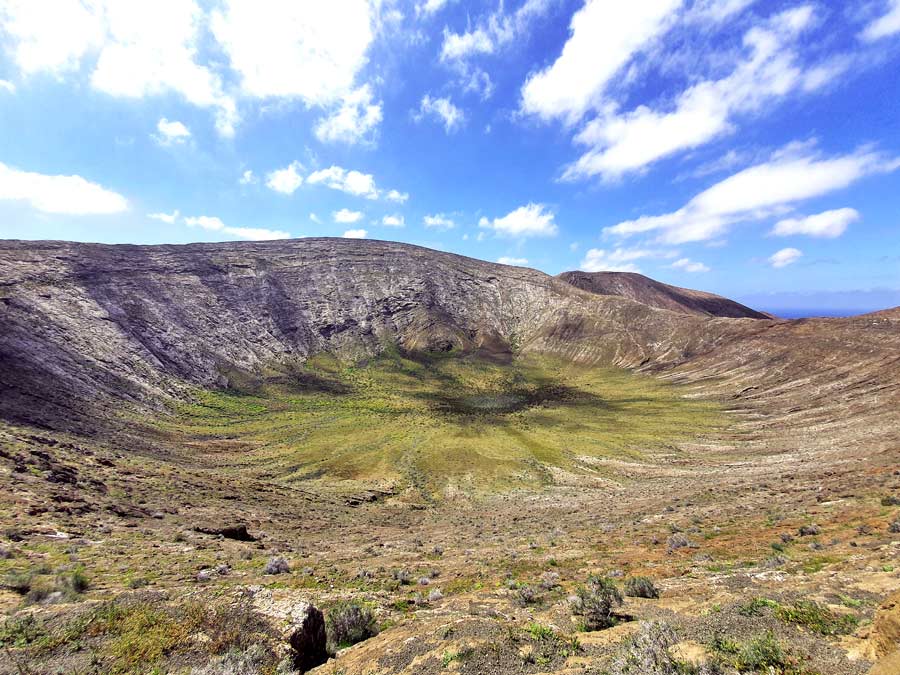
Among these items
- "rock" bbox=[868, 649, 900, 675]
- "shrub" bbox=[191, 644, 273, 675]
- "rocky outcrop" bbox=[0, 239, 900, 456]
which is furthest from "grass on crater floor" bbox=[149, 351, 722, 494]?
"rock" bbox=[868, 649, 900, 675]

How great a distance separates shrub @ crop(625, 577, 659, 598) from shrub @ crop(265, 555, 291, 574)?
1305 centimetres

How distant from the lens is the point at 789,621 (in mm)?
7859

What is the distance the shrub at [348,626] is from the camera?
9.78 metres

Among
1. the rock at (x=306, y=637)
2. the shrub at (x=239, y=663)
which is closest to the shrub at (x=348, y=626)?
the rock at (x=306, y=637)

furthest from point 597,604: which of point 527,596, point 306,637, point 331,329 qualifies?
point 331,329

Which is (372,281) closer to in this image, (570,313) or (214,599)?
(570,313)

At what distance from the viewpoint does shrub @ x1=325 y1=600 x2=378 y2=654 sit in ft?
32.1

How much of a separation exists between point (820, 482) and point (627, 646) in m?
29.2

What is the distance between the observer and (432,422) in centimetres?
6481

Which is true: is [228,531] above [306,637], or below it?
below

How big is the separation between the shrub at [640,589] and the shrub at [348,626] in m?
7.58

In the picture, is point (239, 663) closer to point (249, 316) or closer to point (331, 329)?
point (249, 316)

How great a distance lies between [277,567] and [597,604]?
12.8 m

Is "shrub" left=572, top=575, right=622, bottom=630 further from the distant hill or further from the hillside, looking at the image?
the distant hill
